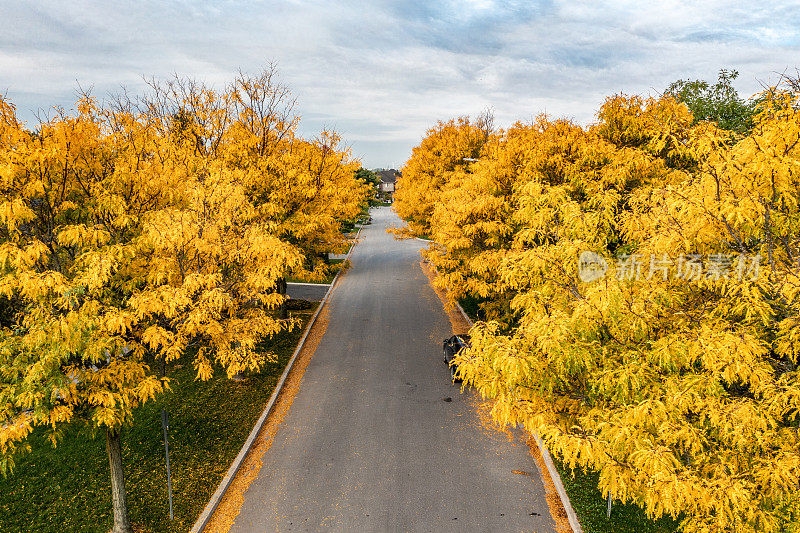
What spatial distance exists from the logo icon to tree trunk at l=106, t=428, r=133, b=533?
9.67 m

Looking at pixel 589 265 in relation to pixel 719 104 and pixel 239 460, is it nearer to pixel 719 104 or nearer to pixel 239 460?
pixel 239 460

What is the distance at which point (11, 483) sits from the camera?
386 inches

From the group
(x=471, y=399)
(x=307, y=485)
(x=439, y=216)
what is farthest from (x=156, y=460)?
(x=439, y=216)

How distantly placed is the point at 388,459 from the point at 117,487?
6.00m

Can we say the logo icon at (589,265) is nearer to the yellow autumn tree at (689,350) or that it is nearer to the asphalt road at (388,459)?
the yellow autumn tree at (689,350)

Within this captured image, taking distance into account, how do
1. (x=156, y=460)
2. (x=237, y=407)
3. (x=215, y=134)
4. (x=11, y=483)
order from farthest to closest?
(x=215, y=134) → (x=237, y=407) → (x=156, y=460) → (x=11, y=483)

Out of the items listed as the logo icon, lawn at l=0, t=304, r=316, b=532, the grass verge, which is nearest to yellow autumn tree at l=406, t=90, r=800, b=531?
the logo icon

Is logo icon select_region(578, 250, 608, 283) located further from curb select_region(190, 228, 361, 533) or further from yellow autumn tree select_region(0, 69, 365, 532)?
curb select_region(190, 228, 361, 533)

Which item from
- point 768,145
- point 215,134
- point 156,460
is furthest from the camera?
point 215,134

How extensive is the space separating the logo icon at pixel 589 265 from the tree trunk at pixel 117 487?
967 centimetres

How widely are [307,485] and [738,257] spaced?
31.7ft

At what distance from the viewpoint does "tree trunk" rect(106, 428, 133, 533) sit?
8484 mm

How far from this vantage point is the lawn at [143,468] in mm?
8875

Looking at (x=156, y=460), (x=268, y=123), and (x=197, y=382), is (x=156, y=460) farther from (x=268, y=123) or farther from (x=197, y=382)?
(x=268, y=123)
